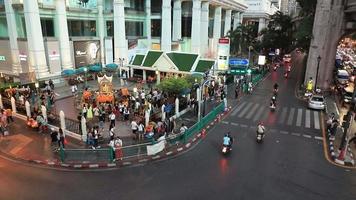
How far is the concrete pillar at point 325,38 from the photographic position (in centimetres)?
3234

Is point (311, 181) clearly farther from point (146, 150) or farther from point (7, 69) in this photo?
point (7, 69)

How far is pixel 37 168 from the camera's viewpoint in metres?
15.9

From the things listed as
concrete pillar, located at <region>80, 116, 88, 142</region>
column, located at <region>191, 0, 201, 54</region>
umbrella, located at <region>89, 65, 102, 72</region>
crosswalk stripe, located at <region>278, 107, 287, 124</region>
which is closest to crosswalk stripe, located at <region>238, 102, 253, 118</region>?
crosswalk stripe, located at <region>278, 107, 287, 124</region>

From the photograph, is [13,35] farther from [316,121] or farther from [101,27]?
[316,121]

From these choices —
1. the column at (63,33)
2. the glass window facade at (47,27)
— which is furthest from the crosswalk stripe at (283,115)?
the glass window facade at (47,27)

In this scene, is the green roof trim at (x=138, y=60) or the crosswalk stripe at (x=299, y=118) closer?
the crosswalk stripe at (x=299, y=118)

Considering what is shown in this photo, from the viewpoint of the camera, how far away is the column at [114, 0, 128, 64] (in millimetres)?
42328

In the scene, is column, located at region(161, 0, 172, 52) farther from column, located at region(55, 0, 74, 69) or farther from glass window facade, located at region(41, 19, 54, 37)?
glass window facade, located at region(41, 19, 54, 37)

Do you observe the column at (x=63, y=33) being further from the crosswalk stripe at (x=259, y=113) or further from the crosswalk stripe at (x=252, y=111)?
the crosswalk stripe at (x=259, y=113)

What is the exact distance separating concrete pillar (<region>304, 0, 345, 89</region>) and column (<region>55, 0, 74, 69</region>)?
32.0 m

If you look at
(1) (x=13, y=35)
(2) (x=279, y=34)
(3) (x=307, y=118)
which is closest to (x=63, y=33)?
(1) (x=13, y=35)

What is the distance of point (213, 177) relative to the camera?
14.9 metres

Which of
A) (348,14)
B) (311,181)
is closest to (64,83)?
(311,181)

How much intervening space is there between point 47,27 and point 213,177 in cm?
3185
